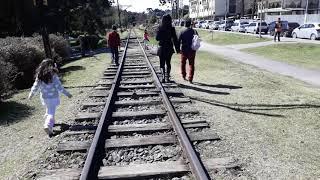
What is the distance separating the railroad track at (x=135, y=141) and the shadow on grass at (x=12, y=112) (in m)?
1.37

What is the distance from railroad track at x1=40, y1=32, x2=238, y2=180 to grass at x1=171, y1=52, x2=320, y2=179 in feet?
1.09

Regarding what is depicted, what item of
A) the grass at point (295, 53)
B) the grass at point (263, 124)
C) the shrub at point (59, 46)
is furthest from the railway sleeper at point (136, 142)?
the shrub at point (59, 46)

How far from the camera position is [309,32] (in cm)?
3372

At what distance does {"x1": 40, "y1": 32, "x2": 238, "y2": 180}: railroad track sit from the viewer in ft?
16.1

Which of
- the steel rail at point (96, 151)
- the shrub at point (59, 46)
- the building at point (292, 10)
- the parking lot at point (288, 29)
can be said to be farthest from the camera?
the building at point (292, 10)

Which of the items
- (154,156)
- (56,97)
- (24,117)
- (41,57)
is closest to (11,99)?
(24,117)

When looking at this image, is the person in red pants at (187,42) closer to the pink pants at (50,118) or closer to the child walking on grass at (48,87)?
the child walking on grass at (48,87)

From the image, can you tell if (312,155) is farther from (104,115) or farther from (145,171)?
(104,115)

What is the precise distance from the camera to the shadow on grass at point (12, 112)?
815 cm

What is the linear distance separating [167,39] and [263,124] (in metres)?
4.94

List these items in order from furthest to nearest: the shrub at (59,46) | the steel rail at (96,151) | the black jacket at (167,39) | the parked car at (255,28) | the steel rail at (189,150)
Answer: the parked car at (255,28)
the shrub at (59,46)
the black jacket at (167,39)
the steel rail at (96,151)
the steel rail at (189,150)

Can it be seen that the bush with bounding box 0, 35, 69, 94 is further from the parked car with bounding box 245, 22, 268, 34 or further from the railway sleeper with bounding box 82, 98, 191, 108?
the parked car with bounding box 245, 22, 268, 34

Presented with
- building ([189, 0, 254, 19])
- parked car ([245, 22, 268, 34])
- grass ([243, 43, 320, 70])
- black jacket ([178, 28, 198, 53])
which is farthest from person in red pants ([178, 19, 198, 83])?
building ([189, 0, 254, 19])

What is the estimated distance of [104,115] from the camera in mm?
7234
